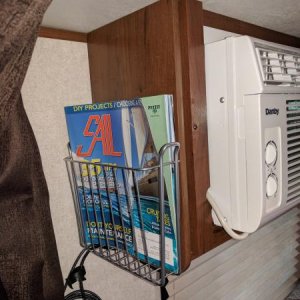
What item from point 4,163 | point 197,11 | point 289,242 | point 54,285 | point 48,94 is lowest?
point 289,242

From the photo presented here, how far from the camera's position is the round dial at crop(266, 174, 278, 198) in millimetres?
552

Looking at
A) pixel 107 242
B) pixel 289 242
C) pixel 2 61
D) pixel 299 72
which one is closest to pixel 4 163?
pixel 2 61

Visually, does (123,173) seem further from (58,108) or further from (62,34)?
(62,34)

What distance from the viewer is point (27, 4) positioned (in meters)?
0.28

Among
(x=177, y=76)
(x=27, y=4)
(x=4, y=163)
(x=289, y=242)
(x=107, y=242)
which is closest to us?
(x=27, y=4)

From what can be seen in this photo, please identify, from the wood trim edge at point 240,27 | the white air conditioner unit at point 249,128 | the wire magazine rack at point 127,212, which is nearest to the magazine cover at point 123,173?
the wire magazine rack at point 127,212

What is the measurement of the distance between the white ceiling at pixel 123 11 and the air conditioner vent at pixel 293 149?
22 centimetres

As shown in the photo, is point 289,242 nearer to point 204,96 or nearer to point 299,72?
point 299,72

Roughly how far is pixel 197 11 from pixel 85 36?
1.08 feet

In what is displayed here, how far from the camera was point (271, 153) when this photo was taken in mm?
556

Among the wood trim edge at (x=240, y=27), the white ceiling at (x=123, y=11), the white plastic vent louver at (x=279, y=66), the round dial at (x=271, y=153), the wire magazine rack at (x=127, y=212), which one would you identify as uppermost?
the white ceiling at (x=123, y=11)

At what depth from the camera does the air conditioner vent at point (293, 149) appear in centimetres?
62

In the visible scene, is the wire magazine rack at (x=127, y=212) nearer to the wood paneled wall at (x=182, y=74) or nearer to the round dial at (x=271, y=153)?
the wood paneled wall at (x=182, y=74)

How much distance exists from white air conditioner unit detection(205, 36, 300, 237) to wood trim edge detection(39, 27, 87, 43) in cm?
34
